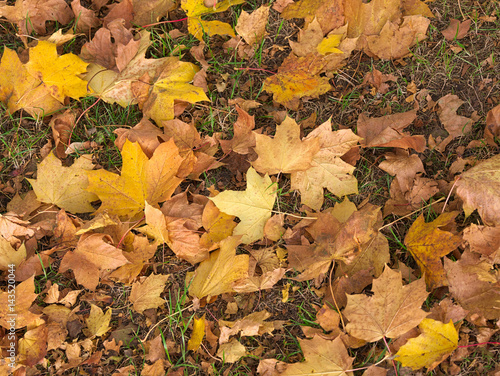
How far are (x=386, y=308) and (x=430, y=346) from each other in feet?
0.83

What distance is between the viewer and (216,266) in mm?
1948

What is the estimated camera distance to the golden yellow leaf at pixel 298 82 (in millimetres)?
2219

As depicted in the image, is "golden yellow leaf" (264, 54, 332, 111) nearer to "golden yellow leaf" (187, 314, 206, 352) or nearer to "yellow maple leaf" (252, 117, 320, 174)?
"yellow maple leaf" (252, 117, 320, 174)

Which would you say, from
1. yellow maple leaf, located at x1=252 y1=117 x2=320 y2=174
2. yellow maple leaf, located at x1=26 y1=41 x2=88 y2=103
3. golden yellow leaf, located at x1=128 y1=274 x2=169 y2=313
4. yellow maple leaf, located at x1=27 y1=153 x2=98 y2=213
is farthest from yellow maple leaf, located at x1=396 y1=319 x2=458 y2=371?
yellow maple leaf, located at x1=26 y1=41 x2=88 y2=103

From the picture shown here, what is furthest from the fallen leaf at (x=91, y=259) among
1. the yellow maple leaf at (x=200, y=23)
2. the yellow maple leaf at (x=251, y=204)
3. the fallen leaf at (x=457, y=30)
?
the fallen leaf at (x=457, y=30)

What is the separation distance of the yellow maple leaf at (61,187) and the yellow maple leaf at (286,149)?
89 centimetres

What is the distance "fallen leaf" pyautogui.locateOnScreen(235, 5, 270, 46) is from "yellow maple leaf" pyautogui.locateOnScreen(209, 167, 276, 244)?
860 mm

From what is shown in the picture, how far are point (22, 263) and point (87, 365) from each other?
593 millimetres

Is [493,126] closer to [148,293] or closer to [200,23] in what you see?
[200,23]

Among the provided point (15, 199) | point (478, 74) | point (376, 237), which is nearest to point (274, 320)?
point (376, 237)

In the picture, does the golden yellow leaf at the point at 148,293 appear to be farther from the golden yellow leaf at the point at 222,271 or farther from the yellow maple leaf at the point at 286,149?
the yellow maple leaf at the point at 286,149

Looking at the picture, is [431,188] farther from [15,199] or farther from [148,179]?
[15,199]

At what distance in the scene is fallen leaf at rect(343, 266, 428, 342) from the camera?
1.75 m

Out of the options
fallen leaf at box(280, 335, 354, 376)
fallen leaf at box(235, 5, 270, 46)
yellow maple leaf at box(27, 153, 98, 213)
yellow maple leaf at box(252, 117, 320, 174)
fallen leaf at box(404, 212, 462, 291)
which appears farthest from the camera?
fallen leaf at box(235, 5, 270, 46)
